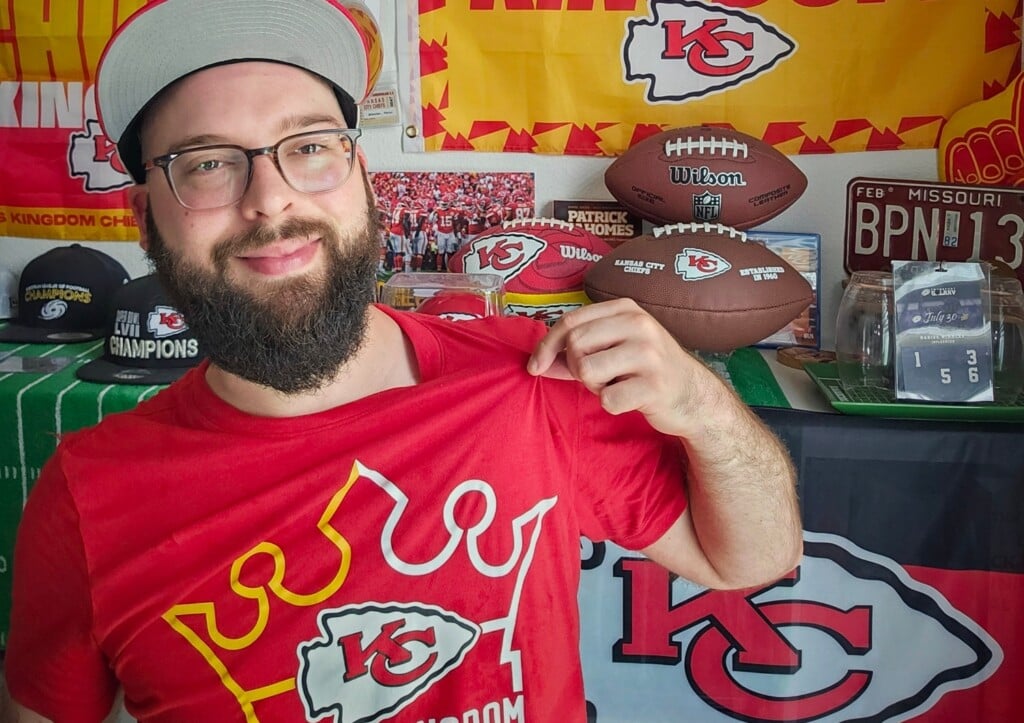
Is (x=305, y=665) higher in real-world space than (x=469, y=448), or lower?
lower

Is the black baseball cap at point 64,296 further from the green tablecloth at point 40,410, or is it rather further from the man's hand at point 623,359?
the man's hand at point 623,359

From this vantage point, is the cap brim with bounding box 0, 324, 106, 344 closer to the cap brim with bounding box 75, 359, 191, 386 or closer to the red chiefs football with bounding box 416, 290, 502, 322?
the cap brim with bounding box 75, 359, 191, 386

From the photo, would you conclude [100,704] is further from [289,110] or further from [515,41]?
[515,41]

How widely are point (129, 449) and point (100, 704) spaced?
0.26 m

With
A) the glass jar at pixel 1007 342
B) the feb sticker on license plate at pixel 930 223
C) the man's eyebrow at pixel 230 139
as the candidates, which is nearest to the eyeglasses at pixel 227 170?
the man's eyebrow at pixel 230 139

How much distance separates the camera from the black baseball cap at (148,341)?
1.63 m

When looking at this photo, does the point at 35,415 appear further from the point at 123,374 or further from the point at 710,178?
the point at 710,178

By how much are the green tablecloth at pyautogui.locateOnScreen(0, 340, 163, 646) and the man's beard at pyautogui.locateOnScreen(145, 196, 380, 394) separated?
0.79m

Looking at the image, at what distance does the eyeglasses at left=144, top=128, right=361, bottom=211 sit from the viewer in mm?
812

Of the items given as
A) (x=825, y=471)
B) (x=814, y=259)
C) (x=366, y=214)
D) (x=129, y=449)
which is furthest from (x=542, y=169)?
(x=129, y=449)

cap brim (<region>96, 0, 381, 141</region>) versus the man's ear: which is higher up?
cap brim (<region>96, 0, 381, 141</region>)

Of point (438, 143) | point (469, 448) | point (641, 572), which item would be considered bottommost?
point (641, 572)

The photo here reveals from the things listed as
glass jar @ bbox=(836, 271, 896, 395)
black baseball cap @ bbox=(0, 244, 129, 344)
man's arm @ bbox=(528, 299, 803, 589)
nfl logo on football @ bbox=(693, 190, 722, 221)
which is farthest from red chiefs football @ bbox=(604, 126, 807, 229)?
black baseball cap @ bbox=(0, 244, 129, 344)

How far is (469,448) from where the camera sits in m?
0.84
